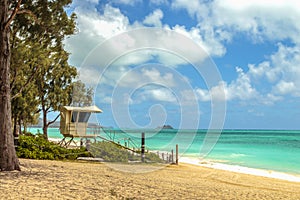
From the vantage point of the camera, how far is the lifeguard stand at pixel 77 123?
2409cm

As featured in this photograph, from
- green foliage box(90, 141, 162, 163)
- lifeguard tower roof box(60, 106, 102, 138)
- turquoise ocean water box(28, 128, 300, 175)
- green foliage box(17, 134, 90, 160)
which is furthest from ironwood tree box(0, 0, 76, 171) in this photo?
lifeguard tower roof box(60, 106, 102, 138)

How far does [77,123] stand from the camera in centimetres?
2427

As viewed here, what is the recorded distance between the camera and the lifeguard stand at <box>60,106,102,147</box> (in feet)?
79.0

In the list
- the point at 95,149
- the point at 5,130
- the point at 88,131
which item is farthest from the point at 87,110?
the point at 5,130

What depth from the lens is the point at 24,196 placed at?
6789 millimetres

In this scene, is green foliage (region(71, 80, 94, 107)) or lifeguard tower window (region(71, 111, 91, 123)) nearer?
lifeguard tower window (region(71, 111, 91, 123))

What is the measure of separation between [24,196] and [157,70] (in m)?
9.11

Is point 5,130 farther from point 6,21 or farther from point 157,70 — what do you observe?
point 157,70

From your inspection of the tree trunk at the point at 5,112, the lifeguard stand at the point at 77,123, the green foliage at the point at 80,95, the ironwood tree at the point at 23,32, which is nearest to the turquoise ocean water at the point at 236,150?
the lifeguard stand at the point at 77,123

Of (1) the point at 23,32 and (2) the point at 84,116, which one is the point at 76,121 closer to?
(2) the point at 84,116

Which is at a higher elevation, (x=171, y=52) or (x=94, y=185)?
(x=171, y=52)

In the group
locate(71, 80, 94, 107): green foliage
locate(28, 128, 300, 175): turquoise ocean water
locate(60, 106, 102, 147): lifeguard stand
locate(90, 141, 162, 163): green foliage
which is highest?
locate(71, 80, 94, 107): green foliage

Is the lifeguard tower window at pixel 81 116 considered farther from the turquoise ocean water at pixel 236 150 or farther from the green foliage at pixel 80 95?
the green foliage at pixel 80 95

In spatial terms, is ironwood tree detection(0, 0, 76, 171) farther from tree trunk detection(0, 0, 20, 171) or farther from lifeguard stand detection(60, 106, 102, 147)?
lifeguard stand detection(60, 106, 102, 147)
